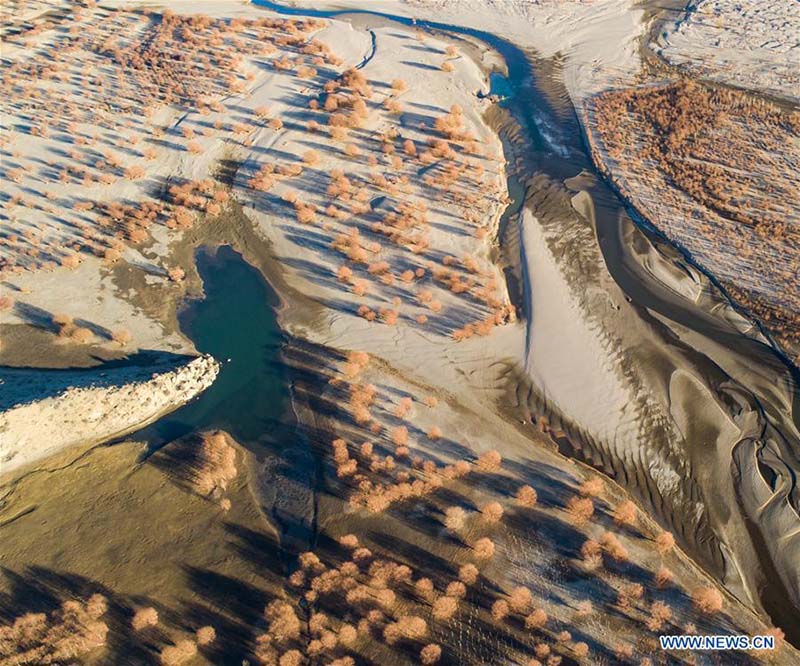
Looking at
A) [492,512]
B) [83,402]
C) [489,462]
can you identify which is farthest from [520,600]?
[83,402]

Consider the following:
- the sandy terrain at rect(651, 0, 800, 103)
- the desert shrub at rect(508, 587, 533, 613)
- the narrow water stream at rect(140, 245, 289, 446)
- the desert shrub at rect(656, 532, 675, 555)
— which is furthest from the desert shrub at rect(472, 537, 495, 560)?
the sandy terrain at rect(651, 0, 800, 103)

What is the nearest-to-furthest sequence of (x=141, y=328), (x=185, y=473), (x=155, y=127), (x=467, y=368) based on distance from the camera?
(x=185, y=473) < (x=467, y=368) < (x=141, y=328) < (x=155, y=127)

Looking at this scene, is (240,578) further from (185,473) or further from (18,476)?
(18,476)

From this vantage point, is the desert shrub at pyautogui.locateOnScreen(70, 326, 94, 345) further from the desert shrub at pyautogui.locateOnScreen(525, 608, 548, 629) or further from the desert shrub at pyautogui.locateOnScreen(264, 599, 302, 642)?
the desert shrub at pyautogui.locateOnScreen(525, 608, 548, 629)

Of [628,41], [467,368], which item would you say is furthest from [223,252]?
[628,41]

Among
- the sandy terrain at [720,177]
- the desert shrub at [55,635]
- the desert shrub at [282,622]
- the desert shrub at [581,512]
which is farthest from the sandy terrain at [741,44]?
the desert shrub at [55,635]
